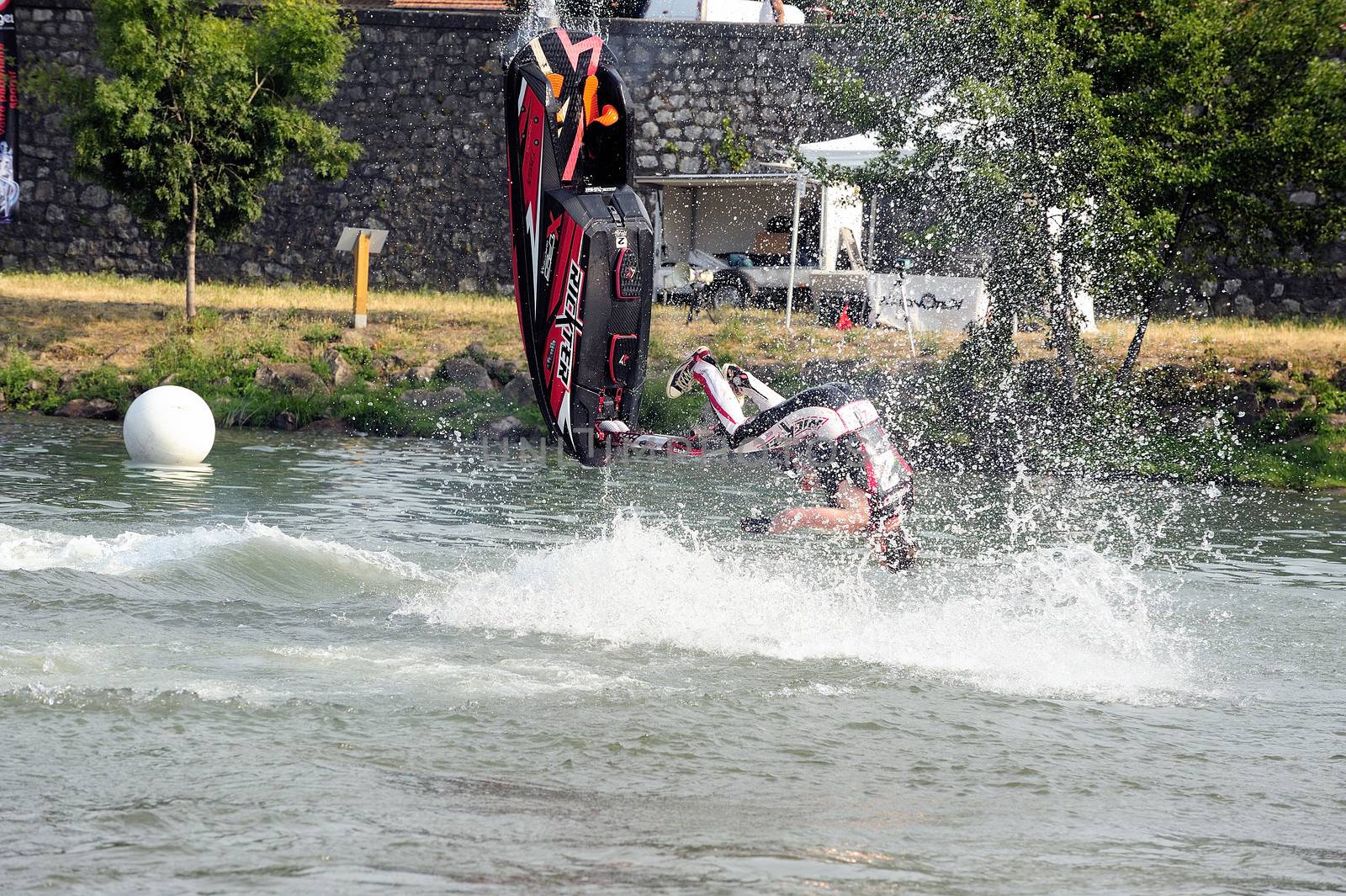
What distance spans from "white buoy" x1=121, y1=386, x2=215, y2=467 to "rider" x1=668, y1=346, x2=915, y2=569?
7690 millimetres

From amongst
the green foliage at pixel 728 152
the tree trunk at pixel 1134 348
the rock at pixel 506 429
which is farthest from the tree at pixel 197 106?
the tree trunk at pixel 1134 348

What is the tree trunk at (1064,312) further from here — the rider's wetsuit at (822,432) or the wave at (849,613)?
the rider's wetsuit at (822,432)

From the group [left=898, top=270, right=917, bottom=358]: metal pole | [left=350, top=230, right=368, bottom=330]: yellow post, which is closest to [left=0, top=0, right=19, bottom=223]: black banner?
[left=350, top=230, right=368, bottom=330]: yellow post

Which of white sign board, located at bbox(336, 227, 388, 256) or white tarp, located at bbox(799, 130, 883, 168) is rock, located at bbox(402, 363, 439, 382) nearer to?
white sign board, located at bbox(336, 227, 388, 256)

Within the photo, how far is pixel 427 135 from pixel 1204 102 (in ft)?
45.6

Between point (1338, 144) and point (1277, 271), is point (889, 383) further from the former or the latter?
point (1277, 271)

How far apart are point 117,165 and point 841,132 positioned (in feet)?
39.5

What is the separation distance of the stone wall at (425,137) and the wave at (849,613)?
1793 cm

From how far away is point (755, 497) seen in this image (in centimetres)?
1460

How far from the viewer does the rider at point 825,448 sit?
9.12 meters

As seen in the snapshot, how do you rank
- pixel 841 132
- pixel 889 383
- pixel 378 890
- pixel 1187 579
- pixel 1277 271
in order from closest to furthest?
pixel 378 890, pixel 1187 579, pixel 889 383, pixel 1277 271, pixel 841 132

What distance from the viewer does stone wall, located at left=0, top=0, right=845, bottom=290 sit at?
2766cm

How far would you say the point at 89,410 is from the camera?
19.8 m

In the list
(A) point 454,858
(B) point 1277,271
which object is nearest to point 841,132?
(B) point 1277,271
